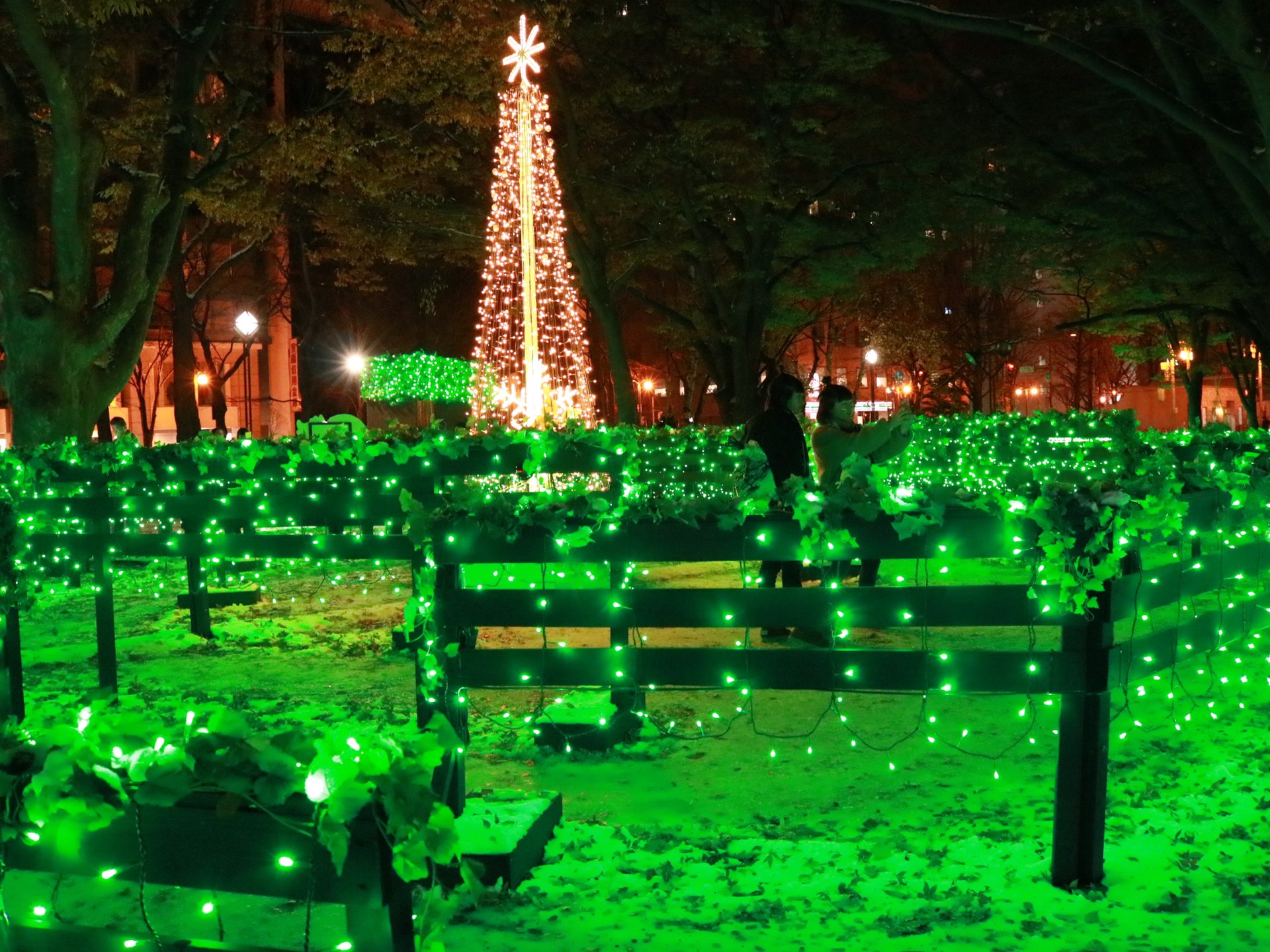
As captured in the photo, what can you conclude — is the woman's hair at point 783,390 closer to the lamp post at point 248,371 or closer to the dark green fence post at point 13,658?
the dark green fence post at point 13,658

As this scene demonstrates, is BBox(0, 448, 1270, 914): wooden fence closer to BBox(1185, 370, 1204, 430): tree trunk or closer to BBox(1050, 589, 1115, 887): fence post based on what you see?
BBox(1050, 589, 1115, 887): fence post

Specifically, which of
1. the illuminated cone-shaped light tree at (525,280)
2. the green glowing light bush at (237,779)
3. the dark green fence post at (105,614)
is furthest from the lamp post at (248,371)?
the green glowing light bush at (237,779)

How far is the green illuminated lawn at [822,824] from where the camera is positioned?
4180mm

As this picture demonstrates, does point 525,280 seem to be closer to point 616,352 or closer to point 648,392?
point 616,352

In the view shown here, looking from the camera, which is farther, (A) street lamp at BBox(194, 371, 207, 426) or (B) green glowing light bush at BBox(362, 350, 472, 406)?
(A) street lamp at BBox(194, 371, 207, 426)

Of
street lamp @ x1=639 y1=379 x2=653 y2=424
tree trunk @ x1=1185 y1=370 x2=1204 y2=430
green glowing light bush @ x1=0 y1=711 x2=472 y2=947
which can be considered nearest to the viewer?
green glowing light bush @ x1=0 y1=711 x2=472 y2=947

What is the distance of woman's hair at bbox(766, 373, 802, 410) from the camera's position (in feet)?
30.2

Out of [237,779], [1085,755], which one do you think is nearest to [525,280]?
[1085,755]

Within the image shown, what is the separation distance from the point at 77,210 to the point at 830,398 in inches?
393

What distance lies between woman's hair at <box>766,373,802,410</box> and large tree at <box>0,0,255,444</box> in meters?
8.98

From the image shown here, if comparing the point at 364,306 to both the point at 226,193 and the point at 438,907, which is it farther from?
the point at 438,907

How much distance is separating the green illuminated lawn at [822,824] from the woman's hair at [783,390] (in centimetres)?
198

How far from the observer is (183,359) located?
2684 cm

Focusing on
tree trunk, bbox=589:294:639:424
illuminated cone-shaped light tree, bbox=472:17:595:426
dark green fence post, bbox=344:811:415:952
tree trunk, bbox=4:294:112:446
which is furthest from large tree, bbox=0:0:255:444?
dark green fence post, bbox=344:811:415:952
